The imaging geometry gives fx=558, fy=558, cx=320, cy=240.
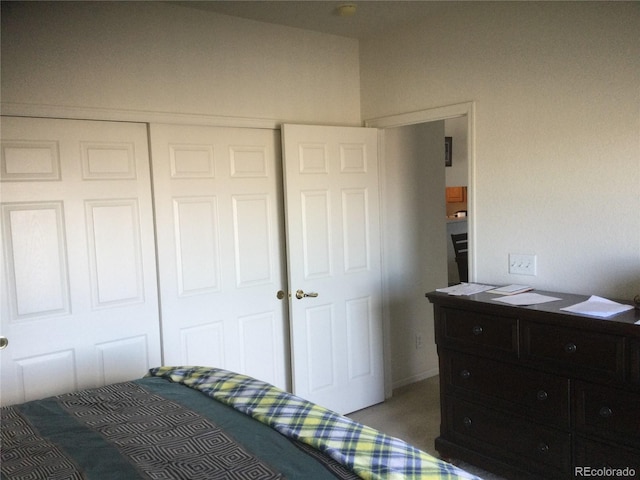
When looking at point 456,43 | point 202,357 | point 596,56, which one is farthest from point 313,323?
point 596,56

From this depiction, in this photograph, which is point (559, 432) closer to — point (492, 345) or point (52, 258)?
point (492, 345)

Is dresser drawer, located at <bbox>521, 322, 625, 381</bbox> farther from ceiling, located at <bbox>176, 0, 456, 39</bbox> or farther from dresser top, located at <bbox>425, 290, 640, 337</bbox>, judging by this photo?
ceiling, located at <bbox>176, 0, 456, 39</bbox>

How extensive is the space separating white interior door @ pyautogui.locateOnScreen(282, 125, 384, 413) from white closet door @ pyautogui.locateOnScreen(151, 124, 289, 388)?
0.45 ft

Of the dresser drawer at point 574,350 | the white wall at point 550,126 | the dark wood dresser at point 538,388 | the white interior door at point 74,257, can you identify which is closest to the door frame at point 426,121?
the white wall at point 550,126

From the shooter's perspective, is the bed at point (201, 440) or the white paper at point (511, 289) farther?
the white paper at point (511, 289)

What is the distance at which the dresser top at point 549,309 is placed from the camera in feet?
7.40

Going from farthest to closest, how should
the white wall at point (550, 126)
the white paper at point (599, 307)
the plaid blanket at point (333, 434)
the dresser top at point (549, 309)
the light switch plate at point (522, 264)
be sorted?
the light switch plate at point (522, 264)
the white wall at point (550, 126)
the white paper at point (599, 307)
the dresser top at point (549, 309)
the plaid blanket at point (333, 434)

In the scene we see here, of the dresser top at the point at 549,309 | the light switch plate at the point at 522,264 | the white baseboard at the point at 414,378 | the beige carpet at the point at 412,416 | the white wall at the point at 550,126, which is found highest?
the white wall at the point at 550,126

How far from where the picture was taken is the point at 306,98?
12.0ft

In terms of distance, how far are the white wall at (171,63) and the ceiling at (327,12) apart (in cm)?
8

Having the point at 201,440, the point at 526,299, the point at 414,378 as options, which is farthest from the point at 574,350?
the point at 414,378

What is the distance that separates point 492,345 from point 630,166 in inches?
41.5

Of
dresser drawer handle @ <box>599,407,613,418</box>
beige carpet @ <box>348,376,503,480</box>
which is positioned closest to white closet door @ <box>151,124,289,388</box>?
beige carpet @ <box>348,376,503,480</box>

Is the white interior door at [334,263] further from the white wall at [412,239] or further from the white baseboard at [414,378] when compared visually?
the white baseboard at [414,378]
